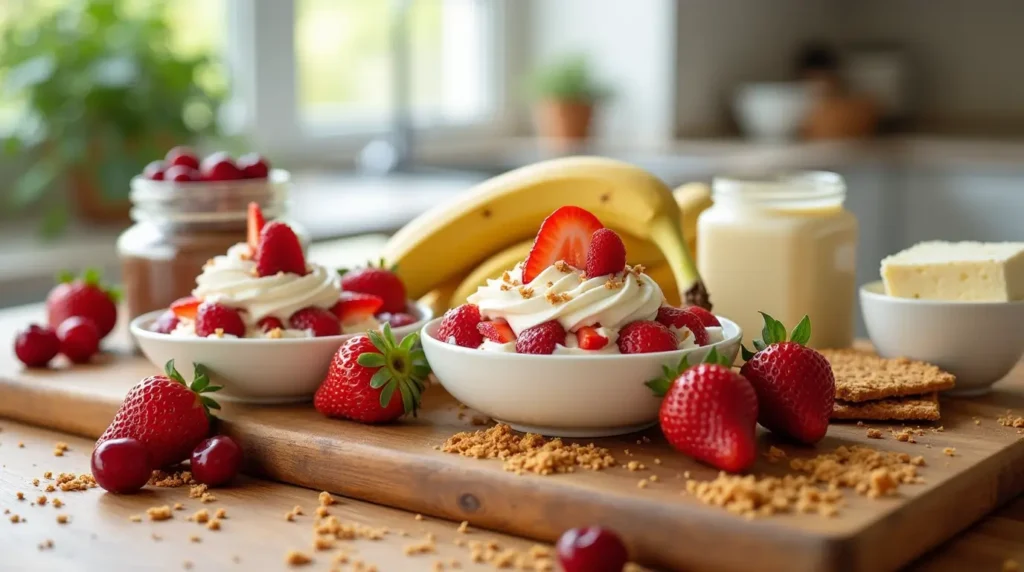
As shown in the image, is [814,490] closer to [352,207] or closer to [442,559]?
[442,559]

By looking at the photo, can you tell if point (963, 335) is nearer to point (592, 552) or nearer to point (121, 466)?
point (592, 552)

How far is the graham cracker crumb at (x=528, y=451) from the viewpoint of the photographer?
96 cm

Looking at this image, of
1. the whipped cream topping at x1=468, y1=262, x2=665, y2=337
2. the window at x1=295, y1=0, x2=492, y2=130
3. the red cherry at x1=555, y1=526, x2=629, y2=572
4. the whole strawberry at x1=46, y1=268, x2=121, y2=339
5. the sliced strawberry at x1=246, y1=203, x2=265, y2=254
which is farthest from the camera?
the window at x1=295, y1=0, x2=492, y2=130

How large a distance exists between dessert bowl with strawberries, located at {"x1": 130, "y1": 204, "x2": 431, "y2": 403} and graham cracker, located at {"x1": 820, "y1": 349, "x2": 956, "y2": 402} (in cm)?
43

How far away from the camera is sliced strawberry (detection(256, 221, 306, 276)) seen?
121 centimetres

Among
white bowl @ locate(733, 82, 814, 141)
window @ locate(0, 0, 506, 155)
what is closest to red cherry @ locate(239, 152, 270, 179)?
window @ locate(0, 0, 506, 155)

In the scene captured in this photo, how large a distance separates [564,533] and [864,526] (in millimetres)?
219

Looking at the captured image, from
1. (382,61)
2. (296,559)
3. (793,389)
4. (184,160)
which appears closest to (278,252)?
(184,160)

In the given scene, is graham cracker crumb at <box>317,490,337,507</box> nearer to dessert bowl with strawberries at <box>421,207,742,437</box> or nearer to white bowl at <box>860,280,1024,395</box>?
dessert bowl with strawberries at <box>421,207,742,437</box>

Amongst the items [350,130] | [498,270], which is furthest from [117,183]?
[498,270]

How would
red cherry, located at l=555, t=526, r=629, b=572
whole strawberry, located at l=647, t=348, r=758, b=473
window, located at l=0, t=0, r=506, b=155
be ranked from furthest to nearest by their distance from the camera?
window, located at l=0, t=0, r=506, b=155 < whole strawberry, located at l=647, t=348, r=758, b=473 < red cherry, located at l=555, t=526, r=629, b=572

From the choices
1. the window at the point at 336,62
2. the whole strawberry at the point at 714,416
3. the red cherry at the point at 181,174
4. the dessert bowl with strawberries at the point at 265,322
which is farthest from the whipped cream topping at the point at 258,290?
the window at the point at 336,62

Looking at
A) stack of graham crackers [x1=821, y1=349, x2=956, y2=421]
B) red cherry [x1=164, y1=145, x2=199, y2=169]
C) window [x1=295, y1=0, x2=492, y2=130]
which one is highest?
window [x1=295, y1=0, x2=492, y2=130]

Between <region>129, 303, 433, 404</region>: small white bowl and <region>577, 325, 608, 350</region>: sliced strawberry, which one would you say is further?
<region>129, 303, 433, 404</region>: small white bowl
